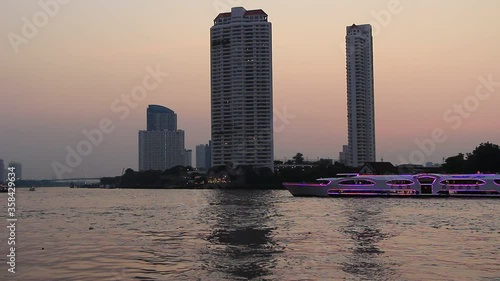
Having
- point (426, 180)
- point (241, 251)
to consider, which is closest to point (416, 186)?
point (426, 180)

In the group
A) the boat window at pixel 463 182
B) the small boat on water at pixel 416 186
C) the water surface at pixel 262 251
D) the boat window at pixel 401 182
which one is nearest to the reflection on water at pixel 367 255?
the water surface at pixel 262 251

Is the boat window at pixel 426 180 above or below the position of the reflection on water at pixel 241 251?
above

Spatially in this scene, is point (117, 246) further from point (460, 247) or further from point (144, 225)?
point (460, 247)

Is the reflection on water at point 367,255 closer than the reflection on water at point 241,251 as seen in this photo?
Yes

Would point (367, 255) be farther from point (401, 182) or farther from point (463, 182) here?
point (463, 182)

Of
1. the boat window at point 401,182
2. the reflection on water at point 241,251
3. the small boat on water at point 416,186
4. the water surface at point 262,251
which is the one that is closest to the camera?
the water surface at point 262,251

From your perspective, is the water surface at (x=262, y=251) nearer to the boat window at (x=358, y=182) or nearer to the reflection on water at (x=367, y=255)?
the reflection on water at (x=367, y=255)

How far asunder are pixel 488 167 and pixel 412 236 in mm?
100081

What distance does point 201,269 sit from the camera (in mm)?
23078

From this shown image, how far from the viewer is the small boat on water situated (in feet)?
303

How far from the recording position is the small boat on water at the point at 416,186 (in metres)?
92.3

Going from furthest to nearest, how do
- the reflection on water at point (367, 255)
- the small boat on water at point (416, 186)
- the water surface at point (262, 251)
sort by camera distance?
the small boat on water at point (416, 186)
the water surface at point (262, 251)
the reflection on water at point (367, 255)

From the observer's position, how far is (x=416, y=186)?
96.4m

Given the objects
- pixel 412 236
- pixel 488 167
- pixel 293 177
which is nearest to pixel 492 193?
pixel 488 167
